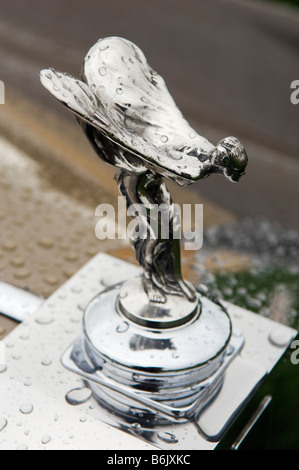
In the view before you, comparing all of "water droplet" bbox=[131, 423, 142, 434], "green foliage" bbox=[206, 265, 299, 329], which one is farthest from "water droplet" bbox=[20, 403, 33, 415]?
"green foliage" bbox=[206, 265, 299, 329]

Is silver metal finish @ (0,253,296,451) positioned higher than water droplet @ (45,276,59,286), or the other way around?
silver metal finish @ (0,253,296,451)

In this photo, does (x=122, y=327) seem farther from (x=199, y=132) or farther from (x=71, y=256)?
(x=199, y=132)

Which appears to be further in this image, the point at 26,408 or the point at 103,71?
the point at 26,408

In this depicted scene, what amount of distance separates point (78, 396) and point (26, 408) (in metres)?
0.06

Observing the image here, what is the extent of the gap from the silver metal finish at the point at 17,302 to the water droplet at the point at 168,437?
0.90ft

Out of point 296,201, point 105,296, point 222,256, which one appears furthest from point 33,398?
point 296,201

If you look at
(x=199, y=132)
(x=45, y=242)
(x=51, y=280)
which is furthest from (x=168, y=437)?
(x=199, y=132)

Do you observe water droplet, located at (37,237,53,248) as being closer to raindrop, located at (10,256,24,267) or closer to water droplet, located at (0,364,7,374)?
raindrop, located at (10,256,24,267)

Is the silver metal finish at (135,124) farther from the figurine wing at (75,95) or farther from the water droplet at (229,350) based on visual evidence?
the water droplet at (229,350)

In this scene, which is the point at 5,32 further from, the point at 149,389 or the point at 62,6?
the point at 149,389

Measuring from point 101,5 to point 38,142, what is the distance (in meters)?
0.36

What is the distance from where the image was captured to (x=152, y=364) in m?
0.70

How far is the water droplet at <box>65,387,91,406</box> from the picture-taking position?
730mm
